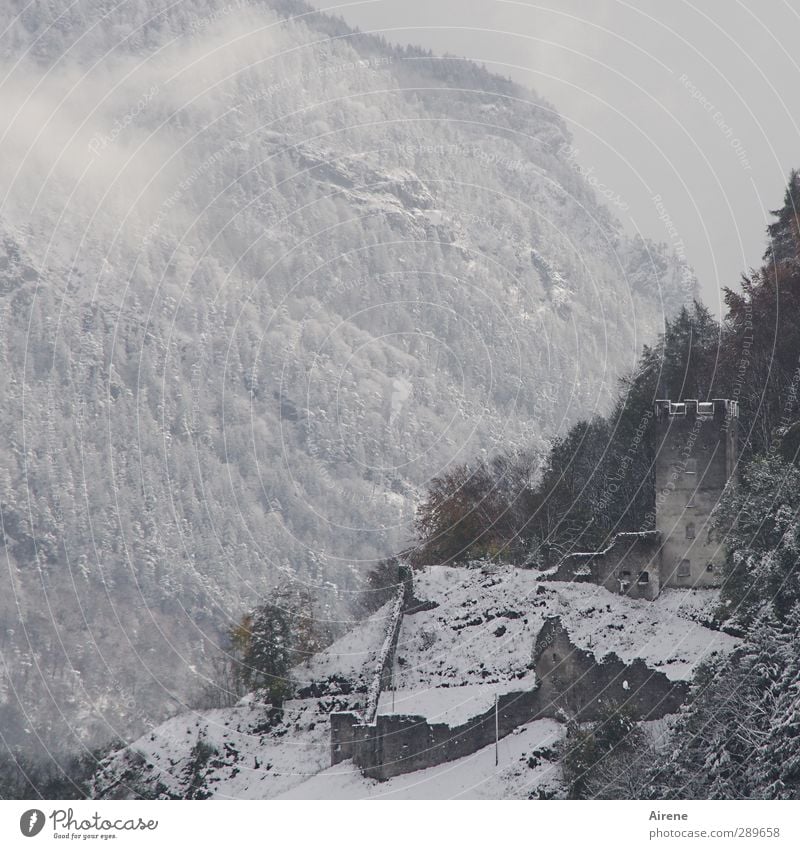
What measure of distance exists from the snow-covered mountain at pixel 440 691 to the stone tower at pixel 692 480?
1.44 m

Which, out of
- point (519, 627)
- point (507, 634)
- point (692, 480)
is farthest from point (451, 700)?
point (692, 480)

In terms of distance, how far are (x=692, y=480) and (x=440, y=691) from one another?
43.1ft

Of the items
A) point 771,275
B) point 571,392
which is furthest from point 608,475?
point 571,392

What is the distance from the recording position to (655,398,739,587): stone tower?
67.1m

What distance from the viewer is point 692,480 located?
2692 inches

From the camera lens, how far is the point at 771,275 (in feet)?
257

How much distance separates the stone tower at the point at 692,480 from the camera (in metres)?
67.1

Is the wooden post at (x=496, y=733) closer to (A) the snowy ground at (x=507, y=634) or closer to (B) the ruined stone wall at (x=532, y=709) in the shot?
(B) the ruined stone wall at (x=532, y=709)

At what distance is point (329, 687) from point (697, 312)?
3378cm

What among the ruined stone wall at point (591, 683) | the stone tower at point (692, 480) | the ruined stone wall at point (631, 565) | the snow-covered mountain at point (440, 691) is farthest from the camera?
the ruined stone wall at point (631, 565)

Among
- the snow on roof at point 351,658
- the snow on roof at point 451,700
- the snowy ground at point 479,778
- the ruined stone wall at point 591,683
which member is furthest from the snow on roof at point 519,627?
the snowy ground at point 479,778

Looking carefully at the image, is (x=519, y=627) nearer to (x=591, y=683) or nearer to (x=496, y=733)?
(x=591, y=683)

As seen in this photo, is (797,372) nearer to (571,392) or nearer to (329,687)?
(329,687)

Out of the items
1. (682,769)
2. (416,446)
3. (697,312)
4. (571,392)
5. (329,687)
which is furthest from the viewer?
(416,446)
